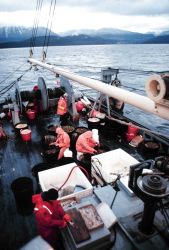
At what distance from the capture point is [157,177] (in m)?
3.36

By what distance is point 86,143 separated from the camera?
747cm

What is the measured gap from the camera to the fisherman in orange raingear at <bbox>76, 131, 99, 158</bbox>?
7434mm

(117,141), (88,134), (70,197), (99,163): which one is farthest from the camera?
(117,141)

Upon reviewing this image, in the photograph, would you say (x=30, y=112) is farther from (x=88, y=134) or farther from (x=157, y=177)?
(x=157, y=177)

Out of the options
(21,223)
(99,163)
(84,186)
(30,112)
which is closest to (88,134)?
(99,163)

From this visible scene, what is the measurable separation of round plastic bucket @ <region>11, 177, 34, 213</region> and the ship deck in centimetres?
20

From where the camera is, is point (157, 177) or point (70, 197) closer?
point (157, 177)

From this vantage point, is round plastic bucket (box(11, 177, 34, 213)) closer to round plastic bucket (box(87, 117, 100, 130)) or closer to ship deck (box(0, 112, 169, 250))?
ship deck (box(0, 112, 169, 250))

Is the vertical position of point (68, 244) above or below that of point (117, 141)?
above

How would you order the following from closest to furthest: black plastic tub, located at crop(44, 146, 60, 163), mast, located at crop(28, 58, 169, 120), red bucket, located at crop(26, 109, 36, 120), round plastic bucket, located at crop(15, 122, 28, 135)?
mast, located at crop(28, 58, 169, 120), black plastic tub, located at crop(44, 146, 60, 163), round plastic bucket, located at crop(15, 122, 28, 135), red bucket, located at crop(26, 109, 36, 120)

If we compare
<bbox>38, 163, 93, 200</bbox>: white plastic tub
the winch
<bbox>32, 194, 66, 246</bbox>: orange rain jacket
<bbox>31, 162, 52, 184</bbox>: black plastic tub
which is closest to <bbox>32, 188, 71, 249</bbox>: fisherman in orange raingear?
<bbox>32, 194, 66, 246</bbox>: orange rain jacket

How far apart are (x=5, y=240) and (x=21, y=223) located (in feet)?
1.84

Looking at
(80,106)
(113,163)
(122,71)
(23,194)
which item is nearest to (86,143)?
(113,163)

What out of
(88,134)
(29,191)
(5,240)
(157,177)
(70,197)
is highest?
(157,177)
